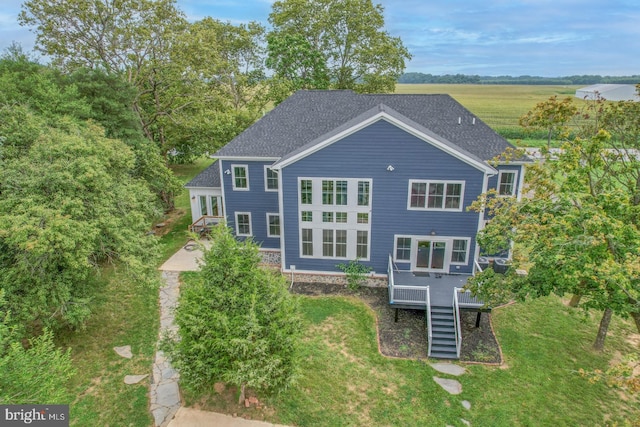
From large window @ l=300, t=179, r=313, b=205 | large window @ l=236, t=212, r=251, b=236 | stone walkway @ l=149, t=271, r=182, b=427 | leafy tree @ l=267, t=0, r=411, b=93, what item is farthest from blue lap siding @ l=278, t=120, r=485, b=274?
leafy tree @ l=267, t=0, r=411, b=93

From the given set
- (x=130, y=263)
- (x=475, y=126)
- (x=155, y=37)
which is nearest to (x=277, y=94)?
(x=155, y=37)

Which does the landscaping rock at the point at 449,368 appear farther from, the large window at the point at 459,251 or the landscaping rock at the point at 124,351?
the landscaping rock at the point at 124,351

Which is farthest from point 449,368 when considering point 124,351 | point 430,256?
point 124,351

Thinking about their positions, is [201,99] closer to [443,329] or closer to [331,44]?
[331,44]

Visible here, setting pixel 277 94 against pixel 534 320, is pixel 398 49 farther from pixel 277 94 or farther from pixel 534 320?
pixel 534 320

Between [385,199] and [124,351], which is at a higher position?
[385,199]
